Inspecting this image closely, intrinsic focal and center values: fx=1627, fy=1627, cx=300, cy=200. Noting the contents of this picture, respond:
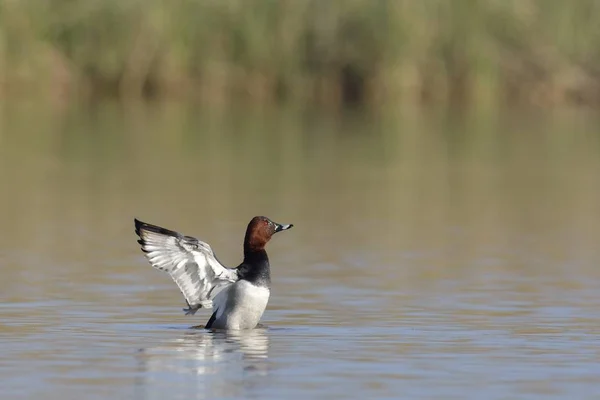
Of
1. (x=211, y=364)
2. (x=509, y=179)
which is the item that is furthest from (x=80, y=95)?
(x=211, y=364)

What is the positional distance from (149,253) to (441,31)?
1088 inches

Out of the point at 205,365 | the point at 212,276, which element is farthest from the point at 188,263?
the point at 205,365

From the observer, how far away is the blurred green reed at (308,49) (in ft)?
116

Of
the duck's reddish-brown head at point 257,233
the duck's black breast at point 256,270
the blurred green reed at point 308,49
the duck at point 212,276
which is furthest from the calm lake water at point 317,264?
the blurred green reed at point 308,49

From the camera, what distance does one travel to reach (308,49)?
36625 millimetres

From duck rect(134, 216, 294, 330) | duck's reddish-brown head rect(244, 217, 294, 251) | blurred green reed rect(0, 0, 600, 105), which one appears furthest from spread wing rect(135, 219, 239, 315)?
blurred green reed rect(0, 0, 600, 105)

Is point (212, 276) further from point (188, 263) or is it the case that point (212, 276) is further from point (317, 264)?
point (317, 264)

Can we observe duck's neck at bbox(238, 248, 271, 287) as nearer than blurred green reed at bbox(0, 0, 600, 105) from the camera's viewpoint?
Yes

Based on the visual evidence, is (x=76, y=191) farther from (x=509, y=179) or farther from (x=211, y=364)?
(x=211, y=364)

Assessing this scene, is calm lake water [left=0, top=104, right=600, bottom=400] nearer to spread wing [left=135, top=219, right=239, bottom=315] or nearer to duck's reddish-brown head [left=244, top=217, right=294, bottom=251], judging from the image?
spread wing [left=135, top=219, right=239, bottom=315]

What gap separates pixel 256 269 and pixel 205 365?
1458mm

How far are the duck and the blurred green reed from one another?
82.3 ft

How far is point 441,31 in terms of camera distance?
120 ft

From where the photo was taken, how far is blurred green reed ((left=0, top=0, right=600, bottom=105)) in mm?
35406
